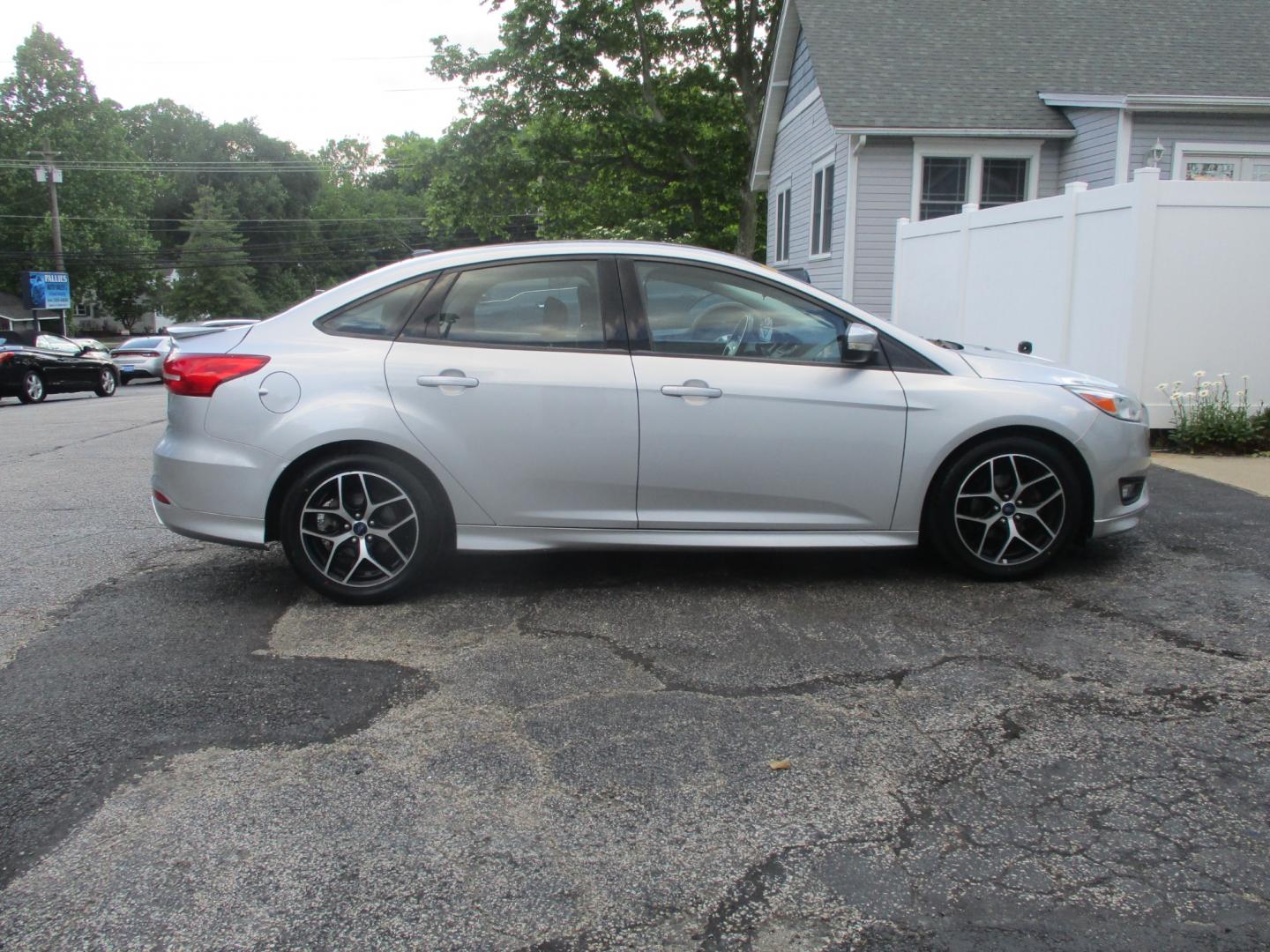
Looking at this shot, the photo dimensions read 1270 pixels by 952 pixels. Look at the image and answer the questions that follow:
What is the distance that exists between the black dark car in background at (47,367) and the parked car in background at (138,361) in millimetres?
5913

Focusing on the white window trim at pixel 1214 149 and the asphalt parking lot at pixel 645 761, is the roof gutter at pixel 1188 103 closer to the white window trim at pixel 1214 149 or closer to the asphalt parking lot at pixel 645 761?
the white window trim at pixel 1214 149

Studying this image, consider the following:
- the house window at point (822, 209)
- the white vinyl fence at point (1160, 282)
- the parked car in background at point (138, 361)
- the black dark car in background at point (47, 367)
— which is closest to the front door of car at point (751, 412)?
the white vinyl fence at point (1160, 282)

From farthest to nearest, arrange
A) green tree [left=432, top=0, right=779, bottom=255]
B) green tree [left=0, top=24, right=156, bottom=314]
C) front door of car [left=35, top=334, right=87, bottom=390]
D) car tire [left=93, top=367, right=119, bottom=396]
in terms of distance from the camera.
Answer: green tree [left=0, top=24, right=156, bottom=314] → green tree [left=432, top=0, right=779, bottom=255] → car tire [left=93, top=367, right=119, bottom=396] → front door of car [left=35, top=334, right=87, bottom=390]

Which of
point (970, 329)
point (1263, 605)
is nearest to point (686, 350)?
point (1263, 605)

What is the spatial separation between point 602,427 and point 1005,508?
1.96 meters

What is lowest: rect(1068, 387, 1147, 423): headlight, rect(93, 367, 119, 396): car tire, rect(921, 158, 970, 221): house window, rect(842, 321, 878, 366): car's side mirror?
rect(93, 367, 119, 396): car tire

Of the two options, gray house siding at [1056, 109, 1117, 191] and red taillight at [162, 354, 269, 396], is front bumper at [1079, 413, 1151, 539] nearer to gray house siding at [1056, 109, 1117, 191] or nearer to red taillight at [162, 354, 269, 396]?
red taillight at [162, 354, 269, 396]

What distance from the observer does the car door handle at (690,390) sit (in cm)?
498

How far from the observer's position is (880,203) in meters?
17.5

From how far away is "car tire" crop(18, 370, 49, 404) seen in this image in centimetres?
2191

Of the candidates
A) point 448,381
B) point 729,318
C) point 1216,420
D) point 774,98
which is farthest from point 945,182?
point 448,381

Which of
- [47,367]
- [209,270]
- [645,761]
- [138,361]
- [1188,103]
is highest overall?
[209,270]

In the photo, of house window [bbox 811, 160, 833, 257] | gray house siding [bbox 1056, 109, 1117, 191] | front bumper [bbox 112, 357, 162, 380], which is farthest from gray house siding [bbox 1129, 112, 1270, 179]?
front bumper [bbox 112, 357, 162, 380]

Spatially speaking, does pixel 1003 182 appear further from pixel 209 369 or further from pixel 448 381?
pixel 209 369
